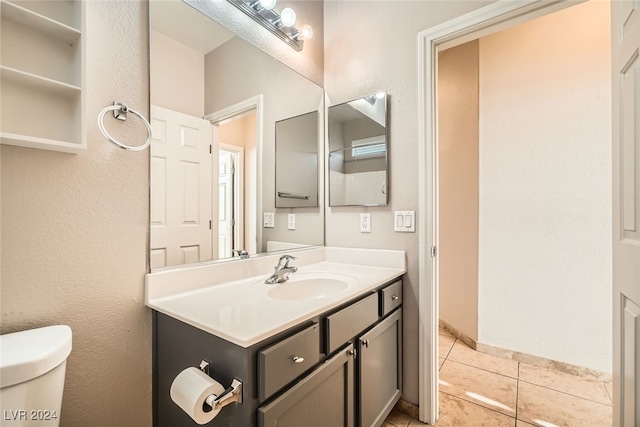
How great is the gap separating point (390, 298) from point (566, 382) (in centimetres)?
149

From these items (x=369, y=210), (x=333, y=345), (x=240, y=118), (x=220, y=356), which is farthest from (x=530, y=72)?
(x=220, y=356)

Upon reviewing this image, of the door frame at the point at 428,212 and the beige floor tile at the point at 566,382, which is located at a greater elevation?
the door frame at the point at 428,212

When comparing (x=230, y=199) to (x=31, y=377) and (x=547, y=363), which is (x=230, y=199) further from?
(x=547, y=363)

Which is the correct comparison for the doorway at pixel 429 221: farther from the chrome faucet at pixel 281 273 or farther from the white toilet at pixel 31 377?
the white toilet at pixel 31 377

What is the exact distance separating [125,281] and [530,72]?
2793 mm

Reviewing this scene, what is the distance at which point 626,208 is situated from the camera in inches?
37.8

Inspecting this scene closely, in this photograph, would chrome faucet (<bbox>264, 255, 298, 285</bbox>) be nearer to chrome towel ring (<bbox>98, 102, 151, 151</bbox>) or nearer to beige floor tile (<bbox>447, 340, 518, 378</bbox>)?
chrome towel ring (<bbox>98, 102, 151, 151</bbox>)

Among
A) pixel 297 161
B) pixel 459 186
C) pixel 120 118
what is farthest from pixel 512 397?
pixel 120 118

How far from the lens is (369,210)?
1703 mm

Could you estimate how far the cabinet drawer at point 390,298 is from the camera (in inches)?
52.6

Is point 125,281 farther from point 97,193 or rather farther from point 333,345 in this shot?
point 333,345

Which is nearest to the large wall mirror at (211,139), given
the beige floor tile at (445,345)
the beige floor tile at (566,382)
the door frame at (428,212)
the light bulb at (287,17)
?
the light bulb at (287,17)

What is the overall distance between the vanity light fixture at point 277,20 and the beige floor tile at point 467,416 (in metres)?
2.32

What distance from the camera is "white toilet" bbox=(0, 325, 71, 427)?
64 centimetres
